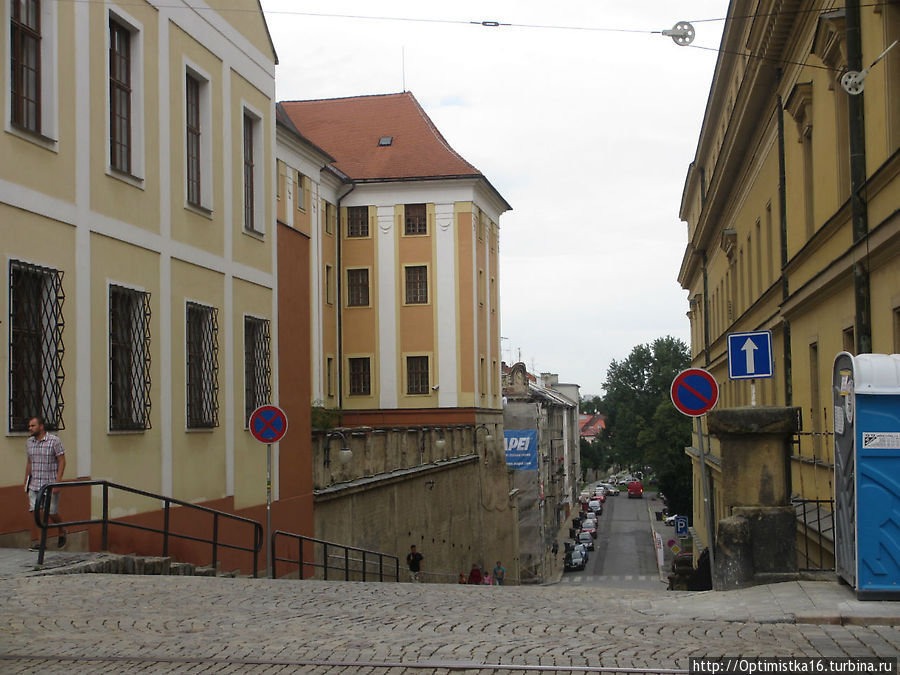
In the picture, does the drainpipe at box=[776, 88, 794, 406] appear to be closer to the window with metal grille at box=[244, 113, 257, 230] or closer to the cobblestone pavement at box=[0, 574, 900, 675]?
the window with metal grille at box=[244, 113, 257, 230]

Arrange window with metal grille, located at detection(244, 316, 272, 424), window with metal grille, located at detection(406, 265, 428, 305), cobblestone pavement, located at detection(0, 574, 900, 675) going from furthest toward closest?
window with metal grille, located at detection(406, 265, 428, 305) → window with metal grille, located at detection(244, 316, 272, 424) → cobblestone pavement, located at detection(0, 574, 900, 675)

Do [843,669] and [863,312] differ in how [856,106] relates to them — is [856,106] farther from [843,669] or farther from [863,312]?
[843,669]

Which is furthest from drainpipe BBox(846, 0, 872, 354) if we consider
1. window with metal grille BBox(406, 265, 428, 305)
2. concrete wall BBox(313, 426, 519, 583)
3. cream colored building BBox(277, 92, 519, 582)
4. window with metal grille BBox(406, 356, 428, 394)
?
window with metal grille BBox(406, 265, 428, 305)

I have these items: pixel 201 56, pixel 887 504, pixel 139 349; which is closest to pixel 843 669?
pixel 887 504

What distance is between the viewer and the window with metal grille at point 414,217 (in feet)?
174

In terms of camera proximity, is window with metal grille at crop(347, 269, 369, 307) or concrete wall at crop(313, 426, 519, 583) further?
window with metal grille at crop(347, 269, 369, 307)

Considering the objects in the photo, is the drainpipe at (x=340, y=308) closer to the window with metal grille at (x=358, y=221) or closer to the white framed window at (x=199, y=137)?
the window with metal grille at (x=358, y=221)

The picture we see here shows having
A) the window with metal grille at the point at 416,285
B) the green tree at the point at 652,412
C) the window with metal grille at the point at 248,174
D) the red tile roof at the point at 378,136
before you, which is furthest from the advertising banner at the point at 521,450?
the green tree at the point at 652,412

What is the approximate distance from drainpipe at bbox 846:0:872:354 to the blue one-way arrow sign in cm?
142

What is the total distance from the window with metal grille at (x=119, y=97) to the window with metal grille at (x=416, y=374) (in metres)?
33.1

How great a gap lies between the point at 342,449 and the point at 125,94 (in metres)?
11.2

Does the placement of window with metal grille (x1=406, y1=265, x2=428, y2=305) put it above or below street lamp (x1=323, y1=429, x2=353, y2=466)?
above

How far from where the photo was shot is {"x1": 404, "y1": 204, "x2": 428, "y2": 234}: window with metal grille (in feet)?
174

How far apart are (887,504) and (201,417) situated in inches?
569
